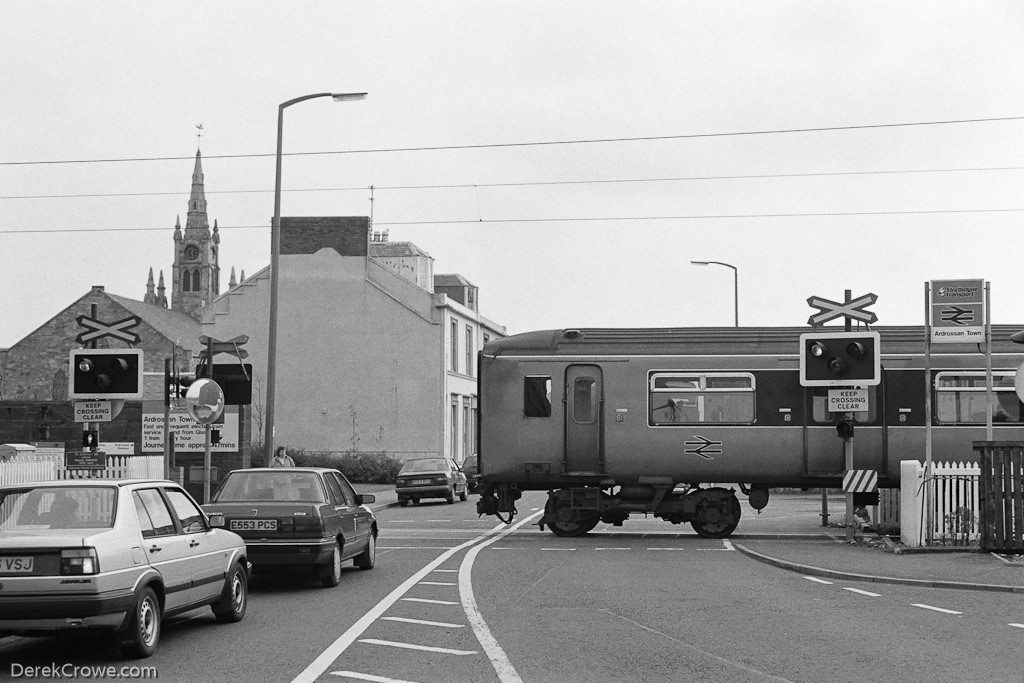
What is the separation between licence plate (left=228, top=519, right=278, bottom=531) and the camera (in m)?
15.3

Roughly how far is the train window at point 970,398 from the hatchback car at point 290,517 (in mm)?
12375

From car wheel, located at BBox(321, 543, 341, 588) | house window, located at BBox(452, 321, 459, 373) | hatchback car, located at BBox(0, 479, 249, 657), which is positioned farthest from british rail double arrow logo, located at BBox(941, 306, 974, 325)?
house window, located at BBox(452, 321, 459, 373)

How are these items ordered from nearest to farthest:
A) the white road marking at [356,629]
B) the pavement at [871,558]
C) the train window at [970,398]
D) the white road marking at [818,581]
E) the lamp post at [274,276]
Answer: the white road marking at [356,629]
the pavement at [871,558]
the white road marking at [818,581]
the train window at [970,398]
the lamp post at [274,276]

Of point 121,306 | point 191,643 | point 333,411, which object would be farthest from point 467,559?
point 121,306

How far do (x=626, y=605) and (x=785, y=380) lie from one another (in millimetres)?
11721

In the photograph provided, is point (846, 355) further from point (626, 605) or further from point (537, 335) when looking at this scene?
point (626, 605)

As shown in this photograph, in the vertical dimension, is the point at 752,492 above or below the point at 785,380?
below

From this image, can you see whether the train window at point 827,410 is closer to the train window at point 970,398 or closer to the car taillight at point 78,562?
the train window at point 970,398

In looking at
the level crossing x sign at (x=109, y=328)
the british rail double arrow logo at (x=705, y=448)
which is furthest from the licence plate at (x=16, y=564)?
the british rail double arrow logo at (x=705, y=448)

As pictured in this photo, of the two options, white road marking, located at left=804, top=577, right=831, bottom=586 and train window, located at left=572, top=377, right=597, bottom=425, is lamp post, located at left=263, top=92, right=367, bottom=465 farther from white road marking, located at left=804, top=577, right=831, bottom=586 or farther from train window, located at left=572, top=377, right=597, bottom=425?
white road marking, located at left=804, top=577, right=831, bottom=586

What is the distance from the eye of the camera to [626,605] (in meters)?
13.9

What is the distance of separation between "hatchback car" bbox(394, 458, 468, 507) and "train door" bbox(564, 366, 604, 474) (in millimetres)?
14518

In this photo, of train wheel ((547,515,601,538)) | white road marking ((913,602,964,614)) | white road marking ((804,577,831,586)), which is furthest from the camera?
train wheel ((547,515,601,538))

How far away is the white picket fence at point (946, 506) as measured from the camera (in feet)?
68.0
